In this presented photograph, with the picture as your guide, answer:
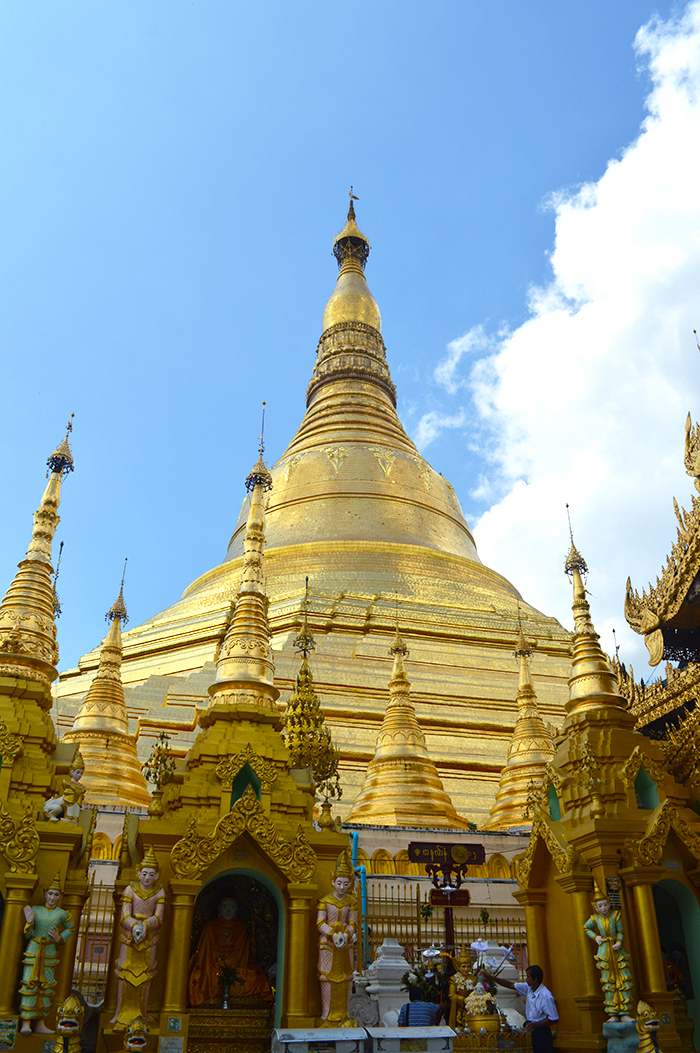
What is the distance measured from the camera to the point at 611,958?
316 inches

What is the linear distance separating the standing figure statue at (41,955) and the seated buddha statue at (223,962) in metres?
1.55

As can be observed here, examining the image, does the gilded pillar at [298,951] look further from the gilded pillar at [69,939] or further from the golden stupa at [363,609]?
the golden stupa at [363,609]

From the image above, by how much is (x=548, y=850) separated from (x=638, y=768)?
1296 mm

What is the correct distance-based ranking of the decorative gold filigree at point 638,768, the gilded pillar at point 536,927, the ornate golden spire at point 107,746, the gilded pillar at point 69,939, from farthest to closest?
the ornate golden spire at point 107,746 < the gilded pillar at point 536,927 < the decorative gold filigree at point 638,768 < the gilded pillar at point 69,939

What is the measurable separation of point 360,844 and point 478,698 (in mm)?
7784

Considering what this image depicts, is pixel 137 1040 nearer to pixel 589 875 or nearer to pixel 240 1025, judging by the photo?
pixel 240 1025

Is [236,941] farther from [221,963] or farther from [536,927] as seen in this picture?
[536,927]

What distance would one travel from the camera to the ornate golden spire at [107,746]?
555 inches

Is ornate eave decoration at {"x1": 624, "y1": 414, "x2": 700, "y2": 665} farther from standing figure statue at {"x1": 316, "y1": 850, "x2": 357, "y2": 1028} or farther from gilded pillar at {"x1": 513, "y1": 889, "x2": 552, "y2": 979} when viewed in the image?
standing figure statue at {"x1": 316, "y1": 850, "x2": 357, "y2": 1028}

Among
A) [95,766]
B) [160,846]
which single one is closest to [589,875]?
[160,846]

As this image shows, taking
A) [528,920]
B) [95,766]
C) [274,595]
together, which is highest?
[274,595]

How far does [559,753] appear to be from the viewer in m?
9.85

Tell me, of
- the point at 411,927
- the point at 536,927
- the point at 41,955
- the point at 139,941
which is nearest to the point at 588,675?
the point at 536,927

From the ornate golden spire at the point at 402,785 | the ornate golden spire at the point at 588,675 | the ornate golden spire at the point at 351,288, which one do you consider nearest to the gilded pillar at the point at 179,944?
the ornate golden spire at the point at 588,675
